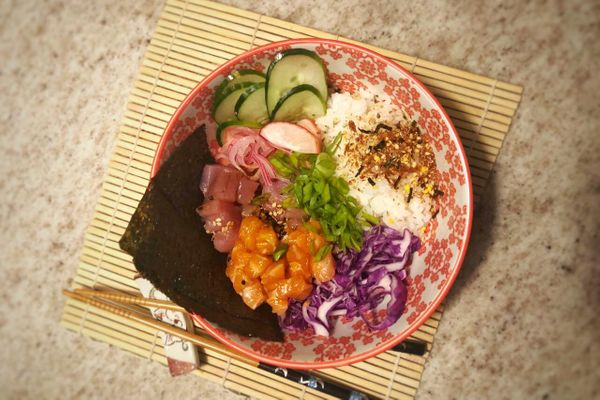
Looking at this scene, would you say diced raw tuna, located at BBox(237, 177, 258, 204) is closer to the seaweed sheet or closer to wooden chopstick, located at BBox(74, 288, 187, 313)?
the seaweed sheet

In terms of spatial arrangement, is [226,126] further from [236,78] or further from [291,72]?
[291,72]

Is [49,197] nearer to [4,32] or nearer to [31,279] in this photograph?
[31,279]

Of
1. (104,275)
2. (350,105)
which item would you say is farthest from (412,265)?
(104,275)

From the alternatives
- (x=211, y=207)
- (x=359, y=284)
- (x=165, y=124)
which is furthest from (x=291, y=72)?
(x=359, y=284)

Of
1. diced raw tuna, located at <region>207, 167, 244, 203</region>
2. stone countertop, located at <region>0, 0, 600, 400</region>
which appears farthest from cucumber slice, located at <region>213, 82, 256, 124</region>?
stone countertop, located at <region>0, 0, 600, 400</region>

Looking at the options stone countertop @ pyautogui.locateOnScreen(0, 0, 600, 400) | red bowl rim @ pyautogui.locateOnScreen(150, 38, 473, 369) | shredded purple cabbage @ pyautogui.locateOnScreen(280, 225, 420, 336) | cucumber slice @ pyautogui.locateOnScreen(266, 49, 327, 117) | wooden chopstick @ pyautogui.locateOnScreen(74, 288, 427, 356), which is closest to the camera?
red bowl rim @ pyautogui.locateOnScreen(150, 38, 473, 369)

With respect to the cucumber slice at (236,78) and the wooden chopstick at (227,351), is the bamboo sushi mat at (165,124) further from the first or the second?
the cucumber slice at (236,78)
